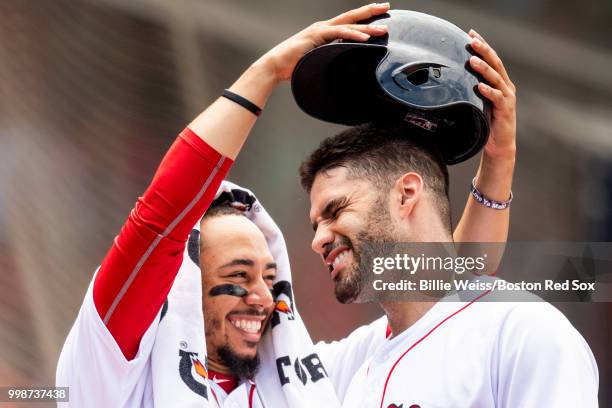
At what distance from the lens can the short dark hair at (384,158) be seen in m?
2.13

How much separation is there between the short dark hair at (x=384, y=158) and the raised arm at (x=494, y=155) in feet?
0.49

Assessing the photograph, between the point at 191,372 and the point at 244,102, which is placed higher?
the point at 244,102

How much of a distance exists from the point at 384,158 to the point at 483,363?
546 mm

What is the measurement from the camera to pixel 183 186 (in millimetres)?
2043

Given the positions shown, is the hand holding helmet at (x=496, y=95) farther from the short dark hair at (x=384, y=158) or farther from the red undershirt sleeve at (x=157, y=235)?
the red undershirt sleeve at (x=157, y=235)

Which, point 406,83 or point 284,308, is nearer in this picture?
point 406,83

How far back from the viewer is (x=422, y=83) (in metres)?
2.06

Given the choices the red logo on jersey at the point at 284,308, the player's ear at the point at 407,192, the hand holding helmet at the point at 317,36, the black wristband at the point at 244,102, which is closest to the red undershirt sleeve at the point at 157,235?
the black wristband at the point at 244,102

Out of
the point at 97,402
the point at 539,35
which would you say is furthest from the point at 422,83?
the point at 539,35

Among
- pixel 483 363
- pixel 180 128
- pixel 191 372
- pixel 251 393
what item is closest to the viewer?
pixel 483 363

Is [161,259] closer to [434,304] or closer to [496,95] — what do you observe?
[434,304]

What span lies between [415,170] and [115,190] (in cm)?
250

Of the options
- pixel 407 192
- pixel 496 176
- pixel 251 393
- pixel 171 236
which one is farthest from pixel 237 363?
pixel 496 176

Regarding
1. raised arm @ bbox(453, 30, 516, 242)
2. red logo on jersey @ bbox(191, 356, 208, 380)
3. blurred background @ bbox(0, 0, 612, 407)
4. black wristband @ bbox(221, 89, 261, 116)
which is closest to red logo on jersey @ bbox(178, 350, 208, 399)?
red logo on jersey @ bbox(191, 356, 208, 380)
